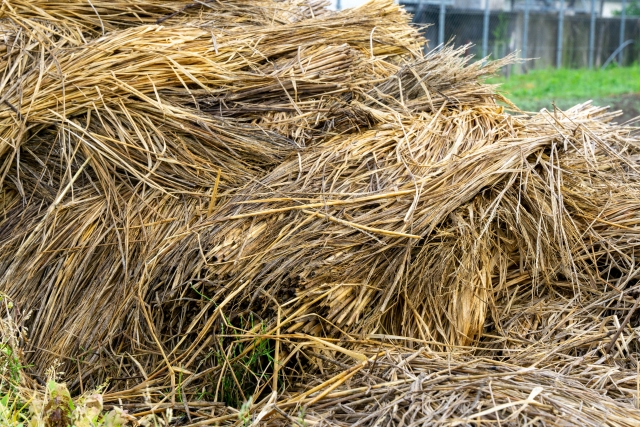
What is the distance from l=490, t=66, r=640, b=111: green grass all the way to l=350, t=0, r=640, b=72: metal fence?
29.5 inches

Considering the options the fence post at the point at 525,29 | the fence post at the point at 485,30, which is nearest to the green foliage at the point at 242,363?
the fence post at the point at 485,30

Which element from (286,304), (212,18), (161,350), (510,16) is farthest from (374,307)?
(510,16)

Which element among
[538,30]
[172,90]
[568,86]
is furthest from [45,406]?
[538,30]

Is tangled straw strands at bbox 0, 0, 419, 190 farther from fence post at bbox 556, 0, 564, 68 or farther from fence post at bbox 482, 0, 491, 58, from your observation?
fence post at bbox 556, 0, 564, 68

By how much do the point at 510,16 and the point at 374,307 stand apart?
48.3 feet

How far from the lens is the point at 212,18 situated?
12.1ft

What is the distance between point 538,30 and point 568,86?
3962 millimetres

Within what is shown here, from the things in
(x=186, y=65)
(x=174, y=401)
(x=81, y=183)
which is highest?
(x=186, y=65)

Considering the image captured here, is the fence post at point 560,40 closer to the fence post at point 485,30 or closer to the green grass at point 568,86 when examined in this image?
the green grass at point 568,86

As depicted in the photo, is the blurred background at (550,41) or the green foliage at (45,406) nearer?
the green foliage at (45,406)

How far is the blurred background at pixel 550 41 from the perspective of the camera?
12836 millimetres

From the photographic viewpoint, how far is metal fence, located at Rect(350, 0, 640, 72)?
1473cm

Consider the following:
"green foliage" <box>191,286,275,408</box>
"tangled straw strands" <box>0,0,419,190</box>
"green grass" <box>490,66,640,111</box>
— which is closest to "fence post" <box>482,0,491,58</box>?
"green grass" <box>490,66,640,111</box>

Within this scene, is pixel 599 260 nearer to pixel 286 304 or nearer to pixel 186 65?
pixel 286 304
